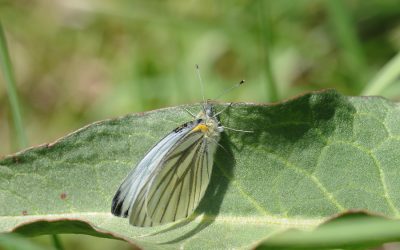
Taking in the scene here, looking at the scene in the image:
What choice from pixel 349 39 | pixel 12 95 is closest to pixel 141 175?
pixel 12 95

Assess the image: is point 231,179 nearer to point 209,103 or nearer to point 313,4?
point 209,103

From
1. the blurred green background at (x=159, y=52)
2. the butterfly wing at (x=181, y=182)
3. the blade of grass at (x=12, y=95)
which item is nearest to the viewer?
the butterfly wing at (x=181, y=182)

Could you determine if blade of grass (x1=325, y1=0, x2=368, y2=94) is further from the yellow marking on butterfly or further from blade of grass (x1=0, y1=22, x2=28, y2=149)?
blade of grass (x1=0, y1=22, x2=28, y2=149)

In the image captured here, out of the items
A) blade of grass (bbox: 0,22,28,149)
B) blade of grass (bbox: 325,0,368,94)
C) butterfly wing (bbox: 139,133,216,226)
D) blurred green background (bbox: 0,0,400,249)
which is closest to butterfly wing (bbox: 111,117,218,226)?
butterfly wing (bbox: 139,133,216,226)

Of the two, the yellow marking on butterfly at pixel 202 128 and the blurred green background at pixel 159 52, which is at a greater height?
the blurred green background at pixel 159 52

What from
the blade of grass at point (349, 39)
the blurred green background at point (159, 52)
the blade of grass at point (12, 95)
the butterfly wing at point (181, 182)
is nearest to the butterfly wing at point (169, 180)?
the butterfly wing at point (181, 182)

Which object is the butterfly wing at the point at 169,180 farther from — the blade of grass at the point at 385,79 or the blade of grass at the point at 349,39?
the blade of grass at the point at 349,39
